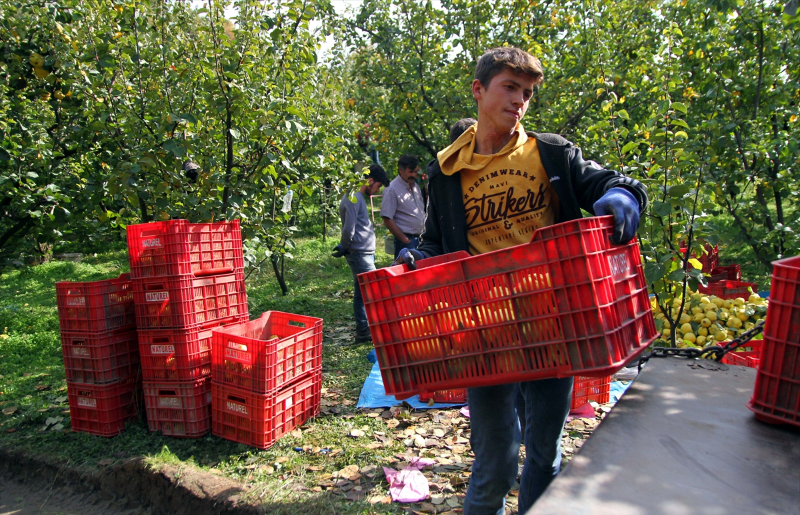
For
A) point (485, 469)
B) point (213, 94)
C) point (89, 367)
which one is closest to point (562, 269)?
point (485, 469)

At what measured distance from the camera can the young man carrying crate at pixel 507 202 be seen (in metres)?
2.31

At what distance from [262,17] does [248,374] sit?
307 centimetres

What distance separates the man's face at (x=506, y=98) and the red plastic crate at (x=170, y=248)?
2.68 metres

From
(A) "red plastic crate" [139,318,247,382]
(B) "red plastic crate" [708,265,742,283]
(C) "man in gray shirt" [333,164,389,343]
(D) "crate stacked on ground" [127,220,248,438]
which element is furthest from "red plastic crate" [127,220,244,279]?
(B) "red plastic crate" [708,265,742,283]

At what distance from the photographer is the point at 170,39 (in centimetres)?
494

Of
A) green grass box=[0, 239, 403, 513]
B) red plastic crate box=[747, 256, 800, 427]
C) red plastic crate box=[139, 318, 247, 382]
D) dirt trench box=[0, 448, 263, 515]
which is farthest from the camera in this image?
red plastic crate box=[139, 318, 247, 382]

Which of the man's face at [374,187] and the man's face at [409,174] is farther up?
the man's face at [409,174]

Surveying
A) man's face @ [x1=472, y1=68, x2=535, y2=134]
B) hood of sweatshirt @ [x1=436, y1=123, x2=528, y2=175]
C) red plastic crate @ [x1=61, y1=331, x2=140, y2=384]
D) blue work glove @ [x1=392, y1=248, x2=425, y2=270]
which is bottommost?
red plastic crate @ [x1=61, y1=331, x2=140, y2=384]

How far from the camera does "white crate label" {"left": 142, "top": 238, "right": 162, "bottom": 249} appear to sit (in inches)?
163

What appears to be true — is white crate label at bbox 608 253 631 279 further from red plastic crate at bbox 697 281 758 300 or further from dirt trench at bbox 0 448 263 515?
red plastic crate at bbox 697 281 758 300

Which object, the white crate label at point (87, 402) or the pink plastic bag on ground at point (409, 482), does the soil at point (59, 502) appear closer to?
the white crate label at point (87, 402)

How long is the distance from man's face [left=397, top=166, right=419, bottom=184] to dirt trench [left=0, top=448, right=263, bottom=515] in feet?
14.0

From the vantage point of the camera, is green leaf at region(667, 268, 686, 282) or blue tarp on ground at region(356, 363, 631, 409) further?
blue tarp on ground at region(356, 363, 631, 409)

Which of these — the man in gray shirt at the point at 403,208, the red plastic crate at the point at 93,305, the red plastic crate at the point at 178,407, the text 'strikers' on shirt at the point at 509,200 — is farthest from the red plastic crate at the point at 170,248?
the man in gray shirt at the point at 403,208
